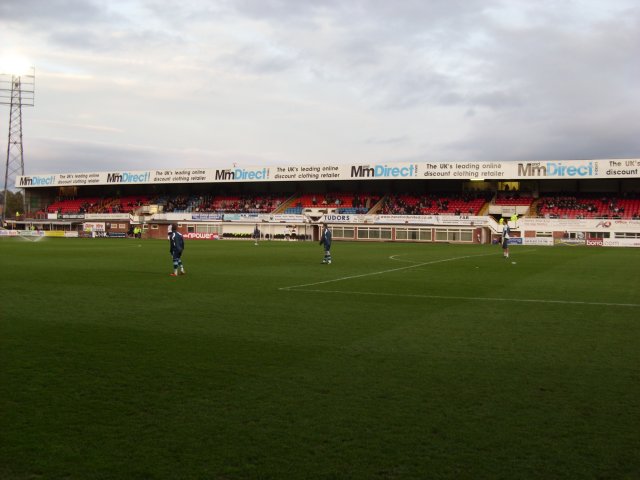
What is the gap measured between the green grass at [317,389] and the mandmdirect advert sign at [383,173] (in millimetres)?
53828

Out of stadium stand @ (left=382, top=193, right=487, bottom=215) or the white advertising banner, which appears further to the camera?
stadium stand @ (left=382, top=193, right=487, bottom=215)

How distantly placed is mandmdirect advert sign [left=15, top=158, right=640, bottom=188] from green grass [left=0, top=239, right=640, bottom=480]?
177 ft

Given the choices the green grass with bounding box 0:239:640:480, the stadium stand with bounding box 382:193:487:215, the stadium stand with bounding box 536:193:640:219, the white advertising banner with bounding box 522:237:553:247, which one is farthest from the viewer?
the stadium stand with bounding box 382:193:487:215

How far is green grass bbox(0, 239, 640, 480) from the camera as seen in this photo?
4680mm

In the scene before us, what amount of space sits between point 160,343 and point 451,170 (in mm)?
62005

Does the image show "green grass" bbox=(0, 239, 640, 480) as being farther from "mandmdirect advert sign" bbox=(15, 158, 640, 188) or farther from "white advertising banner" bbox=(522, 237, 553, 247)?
"mandmdirect advert sign" bbox=(15, 158, 640, 188)

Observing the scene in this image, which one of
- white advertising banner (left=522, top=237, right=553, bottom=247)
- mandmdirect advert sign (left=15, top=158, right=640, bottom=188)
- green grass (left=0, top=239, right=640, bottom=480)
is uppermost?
mandmdirect advert sign (left=15, top=158, right=640, bottom=188)

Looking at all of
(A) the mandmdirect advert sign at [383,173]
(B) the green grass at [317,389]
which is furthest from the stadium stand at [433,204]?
(B) the green grass at [317,389]

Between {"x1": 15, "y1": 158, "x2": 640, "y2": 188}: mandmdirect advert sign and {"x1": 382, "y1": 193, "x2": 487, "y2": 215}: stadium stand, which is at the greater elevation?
{"x1": 15, "y1": 158, "x2": 640, "y2": 188}: mandmdirect advert sign

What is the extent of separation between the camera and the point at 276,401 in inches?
242

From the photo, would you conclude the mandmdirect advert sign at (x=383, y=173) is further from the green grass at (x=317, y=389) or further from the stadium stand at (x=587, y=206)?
the green grass at (x=317, y=389)

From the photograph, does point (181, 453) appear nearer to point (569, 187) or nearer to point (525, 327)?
point (525, 327)

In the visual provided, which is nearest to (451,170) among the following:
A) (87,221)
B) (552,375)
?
(87,221)

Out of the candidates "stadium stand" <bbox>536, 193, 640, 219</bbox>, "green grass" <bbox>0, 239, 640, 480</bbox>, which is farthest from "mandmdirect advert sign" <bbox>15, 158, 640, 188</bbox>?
"green grass" <bbox>0, 239, 640, 480</bbox>
